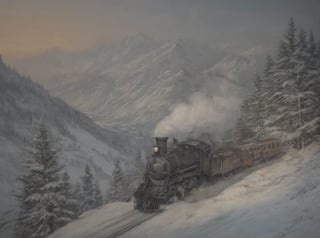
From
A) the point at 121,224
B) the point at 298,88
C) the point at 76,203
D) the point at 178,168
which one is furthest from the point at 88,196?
the point at 298,88

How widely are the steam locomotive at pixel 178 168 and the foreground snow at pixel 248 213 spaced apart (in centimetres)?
111

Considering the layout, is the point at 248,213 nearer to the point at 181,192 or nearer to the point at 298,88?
the point at 181,192

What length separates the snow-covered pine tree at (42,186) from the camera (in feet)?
81.5

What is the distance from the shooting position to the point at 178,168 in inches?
878

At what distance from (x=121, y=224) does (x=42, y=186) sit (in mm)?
9338

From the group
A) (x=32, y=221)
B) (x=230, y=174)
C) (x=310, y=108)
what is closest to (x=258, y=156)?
(x=230, y=174)

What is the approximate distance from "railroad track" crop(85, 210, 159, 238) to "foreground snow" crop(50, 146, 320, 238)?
0.60 m

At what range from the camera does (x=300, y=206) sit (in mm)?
12492

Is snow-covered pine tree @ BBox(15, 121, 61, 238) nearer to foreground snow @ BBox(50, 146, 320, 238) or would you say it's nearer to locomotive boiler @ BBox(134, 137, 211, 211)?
foreground snow @ BBox(50, 146, 320, 238)

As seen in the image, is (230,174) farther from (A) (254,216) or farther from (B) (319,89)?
(A) (254,216)

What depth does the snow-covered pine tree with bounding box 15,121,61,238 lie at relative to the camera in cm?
2484

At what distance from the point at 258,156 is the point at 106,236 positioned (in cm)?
1841

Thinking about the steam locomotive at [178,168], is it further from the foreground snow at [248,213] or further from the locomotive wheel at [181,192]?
the foreground snow at [248,213]

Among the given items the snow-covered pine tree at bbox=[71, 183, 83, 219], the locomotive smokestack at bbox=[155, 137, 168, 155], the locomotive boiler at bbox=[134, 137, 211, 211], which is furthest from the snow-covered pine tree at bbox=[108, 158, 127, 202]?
the locomotive smokestack at bbox=[155, 137, 168, 155]
